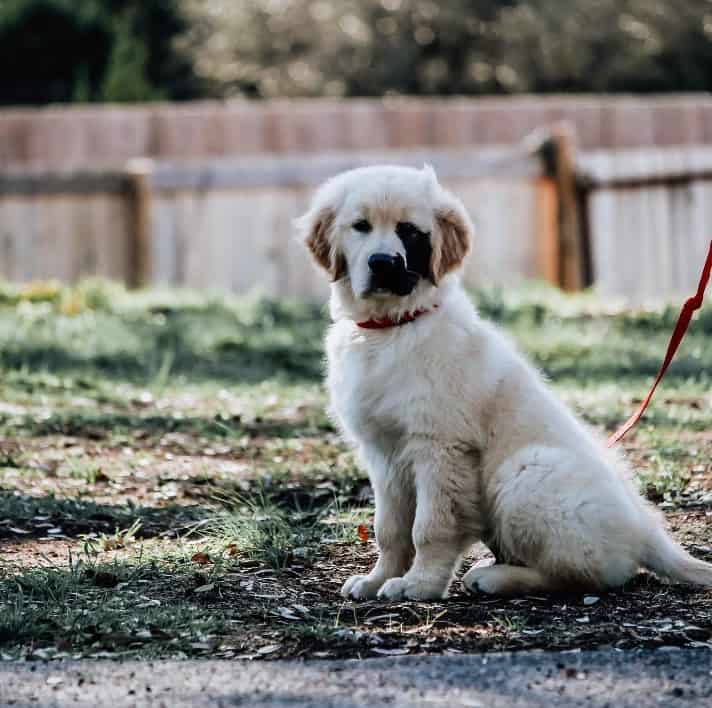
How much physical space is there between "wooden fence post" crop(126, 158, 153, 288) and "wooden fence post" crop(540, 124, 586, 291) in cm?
388

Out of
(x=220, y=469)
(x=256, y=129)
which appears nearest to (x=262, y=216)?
(x=256, y=129)

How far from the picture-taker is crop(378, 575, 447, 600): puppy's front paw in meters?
4.57

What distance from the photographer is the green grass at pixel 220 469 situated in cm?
422

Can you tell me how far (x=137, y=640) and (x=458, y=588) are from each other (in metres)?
1.25

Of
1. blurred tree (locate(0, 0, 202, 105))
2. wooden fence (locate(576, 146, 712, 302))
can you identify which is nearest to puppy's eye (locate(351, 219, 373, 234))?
wooden fence (locate(576, 146, 712, 302))

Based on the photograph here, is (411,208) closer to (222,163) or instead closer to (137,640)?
(137,640)

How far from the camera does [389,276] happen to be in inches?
183

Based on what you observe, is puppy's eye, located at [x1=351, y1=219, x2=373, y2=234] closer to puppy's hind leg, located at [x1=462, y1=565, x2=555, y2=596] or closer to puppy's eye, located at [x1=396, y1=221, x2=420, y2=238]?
puppy's eye, located at [x1=396, y1=221, x2=420, y2=238]

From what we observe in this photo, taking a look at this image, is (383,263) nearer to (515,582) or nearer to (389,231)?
(389,231)

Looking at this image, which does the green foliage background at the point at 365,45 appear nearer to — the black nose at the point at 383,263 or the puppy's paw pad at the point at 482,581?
the black nose at the point at 383,263

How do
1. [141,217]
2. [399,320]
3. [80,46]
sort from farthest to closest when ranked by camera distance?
1. [80,46]
2. [141,217]
3. [399,320]

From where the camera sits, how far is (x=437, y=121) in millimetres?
17281

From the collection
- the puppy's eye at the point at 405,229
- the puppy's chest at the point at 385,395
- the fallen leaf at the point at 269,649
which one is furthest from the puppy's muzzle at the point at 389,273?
the fallen leaf at the point at 269,649

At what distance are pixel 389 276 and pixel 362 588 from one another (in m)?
1.04
